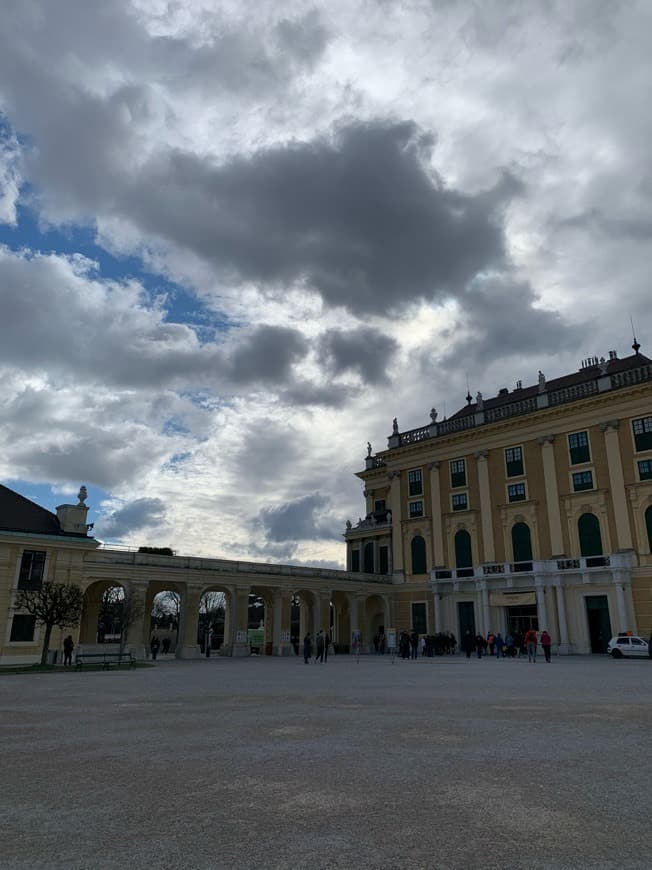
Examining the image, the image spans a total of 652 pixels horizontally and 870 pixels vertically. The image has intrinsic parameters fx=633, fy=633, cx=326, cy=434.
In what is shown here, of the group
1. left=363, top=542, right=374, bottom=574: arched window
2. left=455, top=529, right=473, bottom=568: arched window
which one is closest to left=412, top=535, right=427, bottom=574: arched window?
left=455, top=529, right=473, bottom=568: arched window

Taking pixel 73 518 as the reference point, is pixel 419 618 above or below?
below

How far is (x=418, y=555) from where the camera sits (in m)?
53.1

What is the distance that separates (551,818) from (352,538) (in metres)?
57.0

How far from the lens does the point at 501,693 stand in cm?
1609

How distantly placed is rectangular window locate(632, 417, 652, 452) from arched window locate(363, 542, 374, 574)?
26568 millimetres

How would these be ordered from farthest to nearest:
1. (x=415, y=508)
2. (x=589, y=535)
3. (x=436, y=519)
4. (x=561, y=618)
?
(x=415, y=508), (x=436, y=519), (x=589, y=535), (x=561, y=618)

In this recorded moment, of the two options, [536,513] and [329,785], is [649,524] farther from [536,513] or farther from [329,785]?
[329,785]

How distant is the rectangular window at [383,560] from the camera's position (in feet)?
191

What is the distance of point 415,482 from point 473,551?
842 centimetres

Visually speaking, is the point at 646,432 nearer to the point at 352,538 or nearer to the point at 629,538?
the point at 629,538

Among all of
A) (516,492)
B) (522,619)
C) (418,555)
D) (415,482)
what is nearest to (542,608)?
(522,619)

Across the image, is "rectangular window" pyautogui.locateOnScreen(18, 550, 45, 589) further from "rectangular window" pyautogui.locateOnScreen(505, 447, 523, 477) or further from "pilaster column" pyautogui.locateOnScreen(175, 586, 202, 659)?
"rectangular window" pyautogui.locateOnScreen(505, 447, 523, 477)

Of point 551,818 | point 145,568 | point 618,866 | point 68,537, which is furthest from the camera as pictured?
point 145,568

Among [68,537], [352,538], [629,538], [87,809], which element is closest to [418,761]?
[87,809]
